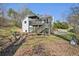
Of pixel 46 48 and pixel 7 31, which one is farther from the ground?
pixel 7 31

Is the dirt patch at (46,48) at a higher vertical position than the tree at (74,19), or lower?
lower

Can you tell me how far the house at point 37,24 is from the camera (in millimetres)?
2006

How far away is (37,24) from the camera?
201 centimetres

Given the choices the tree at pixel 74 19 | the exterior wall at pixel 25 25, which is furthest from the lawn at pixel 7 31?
the tree at pixel 74 19

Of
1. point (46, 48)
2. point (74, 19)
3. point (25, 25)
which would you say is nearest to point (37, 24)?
point (25, 25)

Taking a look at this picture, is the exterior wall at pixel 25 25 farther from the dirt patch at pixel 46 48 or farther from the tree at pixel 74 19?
the tree at pixel 74 19

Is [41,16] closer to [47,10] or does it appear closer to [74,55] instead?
[47,10]

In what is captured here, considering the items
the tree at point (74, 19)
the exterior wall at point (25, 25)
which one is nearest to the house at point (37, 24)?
the exterior wall at point (25, 25)

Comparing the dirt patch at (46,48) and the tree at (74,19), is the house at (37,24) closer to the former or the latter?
the dirt patch at (46,48)

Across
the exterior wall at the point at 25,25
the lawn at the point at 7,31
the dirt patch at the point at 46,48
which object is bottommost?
the dirt patch at the point at 46,48

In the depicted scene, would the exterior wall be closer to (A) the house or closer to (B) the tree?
(A) the house

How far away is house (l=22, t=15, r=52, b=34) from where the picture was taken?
2.01 meters

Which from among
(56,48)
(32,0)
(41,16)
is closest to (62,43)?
(56,48)

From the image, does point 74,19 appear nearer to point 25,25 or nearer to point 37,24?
A: point 37,24
